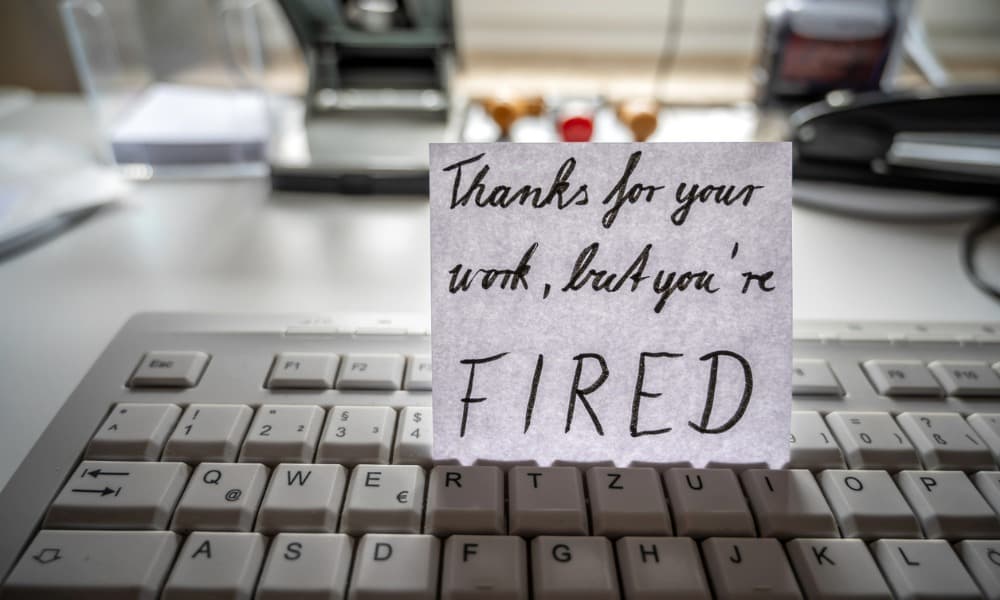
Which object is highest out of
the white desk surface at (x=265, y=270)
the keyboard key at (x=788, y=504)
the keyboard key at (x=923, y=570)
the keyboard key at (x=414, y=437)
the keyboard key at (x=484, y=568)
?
the white desk surface at (x=265, y=270)

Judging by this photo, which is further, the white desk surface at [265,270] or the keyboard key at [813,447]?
the white desk surface at [265,270]

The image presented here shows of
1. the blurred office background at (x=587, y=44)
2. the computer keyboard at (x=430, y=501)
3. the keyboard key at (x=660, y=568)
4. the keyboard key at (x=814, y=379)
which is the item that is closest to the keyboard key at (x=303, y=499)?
the computer keyboard at (x=430, y=501)

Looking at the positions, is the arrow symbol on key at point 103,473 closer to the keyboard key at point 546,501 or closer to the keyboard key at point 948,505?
the keyboard key at point 546,501

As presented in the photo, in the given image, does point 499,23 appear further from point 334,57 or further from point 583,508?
point 583,508

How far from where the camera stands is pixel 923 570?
9.8 inches

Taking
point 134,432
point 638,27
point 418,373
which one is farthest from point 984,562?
point 638,27

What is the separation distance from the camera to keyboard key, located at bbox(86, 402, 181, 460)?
0.95 ft

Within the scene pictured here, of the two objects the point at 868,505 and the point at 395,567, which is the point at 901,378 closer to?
the point at 868,505

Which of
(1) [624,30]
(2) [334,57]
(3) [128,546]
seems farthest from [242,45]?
(3) [128,546]

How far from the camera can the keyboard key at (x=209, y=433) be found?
288mm

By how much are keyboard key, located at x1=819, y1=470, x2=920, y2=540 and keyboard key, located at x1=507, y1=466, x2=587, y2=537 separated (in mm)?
99

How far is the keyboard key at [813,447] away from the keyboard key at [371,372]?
18 centimetres

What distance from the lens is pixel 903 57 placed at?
0.61 m

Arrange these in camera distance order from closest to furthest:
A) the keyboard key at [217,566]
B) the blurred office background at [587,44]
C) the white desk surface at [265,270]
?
1. the keyboard key at [217,566]
2. the white desk surface at [265,270]
3. the blurred office background at [587,44]
